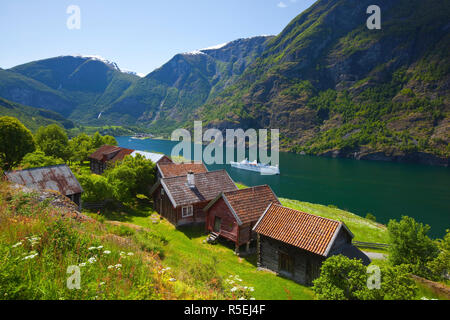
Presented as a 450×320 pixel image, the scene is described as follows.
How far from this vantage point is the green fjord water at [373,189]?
55.6m

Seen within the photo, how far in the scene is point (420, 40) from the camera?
19038cm

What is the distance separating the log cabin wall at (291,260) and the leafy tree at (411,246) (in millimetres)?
7493

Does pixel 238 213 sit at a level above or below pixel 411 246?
above

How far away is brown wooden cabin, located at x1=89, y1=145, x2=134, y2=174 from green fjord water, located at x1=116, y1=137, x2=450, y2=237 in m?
43.4

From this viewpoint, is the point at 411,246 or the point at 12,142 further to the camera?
the point at 12,142

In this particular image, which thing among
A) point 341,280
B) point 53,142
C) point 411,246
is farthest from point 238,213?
point 53,142

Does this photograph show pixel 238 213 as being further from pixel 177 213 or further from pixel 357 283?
pixel 357 283

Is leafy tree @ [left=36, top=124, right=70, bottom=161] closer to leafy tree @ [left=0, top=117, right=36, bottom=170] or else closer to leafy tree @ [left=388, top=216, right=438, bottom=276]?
leafy tree @ [left=0, top=117, right=36, bottom=170]

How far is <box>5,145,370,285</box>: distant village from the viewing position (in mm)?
18859

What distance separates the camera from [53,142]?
192 feet

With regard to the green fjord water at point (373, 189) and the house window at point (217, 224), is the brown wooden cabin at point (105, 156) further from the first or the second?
the green fjord water at point (373, 189)

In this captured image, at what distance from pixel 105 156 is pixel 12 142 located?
17177 millimetres
